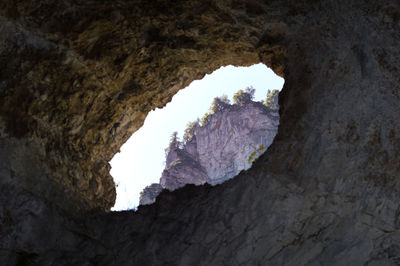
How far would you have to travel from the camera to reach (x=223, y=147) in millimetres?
42125

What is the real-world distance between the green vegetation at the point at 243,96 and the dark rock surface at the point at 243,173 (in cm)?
3866

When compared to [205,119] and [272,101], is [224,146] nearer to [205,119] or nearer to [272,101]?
[205,119]

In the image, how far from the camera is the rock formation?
39.3 meters

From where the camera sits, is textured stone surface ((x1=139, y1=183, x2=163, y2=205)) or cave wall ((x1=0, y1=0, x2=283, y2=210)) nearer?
cave wall ((x1=0, y1=0, x2=283, y2=210))

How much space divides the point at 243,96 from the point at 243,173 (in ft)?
132

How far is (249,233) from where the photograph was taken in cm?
420

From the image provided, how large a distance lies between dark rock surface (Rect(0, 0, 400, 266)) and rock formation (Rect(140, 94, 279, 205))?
3292cm

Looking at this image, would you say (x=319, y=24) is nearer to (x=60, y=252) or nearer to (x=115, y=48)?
(x=115, y=48)

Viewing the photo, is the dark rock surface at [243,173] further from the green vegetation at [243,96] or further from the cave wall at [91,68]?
the green vegetation at [243,96]

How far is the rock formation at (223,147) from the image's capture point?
129 ft

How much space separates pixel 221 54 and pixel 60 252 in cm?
443

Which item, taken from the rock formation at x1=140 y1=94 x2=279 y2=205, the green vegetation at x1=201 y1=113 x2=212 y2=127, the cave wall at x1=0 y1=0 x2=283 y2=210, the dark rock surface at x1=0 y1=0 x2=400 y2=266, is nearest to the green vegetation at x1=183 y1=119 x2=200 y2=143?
the green vegetation at x1=201 y1=113 x2=212 y2=127

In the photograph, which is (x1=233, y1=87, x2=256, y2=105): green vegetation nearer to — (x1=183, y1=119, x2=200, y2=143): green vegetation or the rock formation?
the rock formation

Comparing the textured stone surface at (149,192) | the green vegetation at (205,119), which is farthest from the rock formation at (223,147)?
the green vegetation at (205,119)
